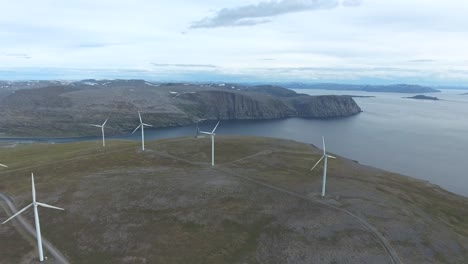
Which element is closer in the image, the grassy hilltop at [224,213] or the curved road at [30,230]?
the curved road at [30,230]

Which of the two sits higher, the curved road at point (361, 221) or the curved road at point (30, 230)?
the curved road at point (361, 221)

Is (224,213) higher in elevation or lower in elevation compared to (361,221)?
lower

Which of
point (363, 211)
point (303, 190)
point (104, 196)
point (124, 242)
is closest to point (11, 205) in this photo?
point (104, 196)

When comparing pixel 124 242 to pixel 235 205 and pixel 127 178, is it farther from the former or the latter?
pixel 127 178

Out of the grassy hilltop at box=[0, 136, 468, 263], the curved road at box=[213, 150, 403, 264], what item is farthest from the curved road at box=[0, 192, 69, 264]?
the curved road at box=[213, 150, 403, 264]

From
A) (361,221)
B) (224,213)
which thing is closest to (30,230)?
(224,213)

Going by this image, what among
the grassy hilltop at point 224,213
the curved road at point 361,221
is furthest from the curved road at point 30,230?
the curved road at point 361,221

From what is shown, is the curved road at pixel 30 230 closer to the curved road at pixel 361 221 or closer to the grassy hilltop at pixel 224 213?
the grassy hilltop at pixel 224 213

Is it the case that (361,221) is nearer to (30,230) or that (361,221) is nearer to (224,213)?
(224,213)
